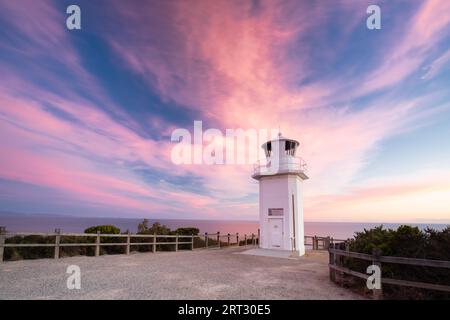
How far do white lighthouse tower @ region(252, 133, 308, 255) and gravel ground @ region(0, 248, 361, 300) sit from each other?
5.73 m

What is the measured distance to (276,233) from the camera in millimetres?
16219

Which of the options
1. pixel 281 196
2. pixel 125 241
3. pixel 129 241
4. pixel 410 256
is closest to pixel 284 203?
A: pixel 281 196

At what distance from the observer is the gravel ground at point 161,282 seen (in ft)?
20.1

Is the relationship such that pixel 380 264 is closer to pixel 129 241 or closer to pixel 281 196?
pixel 281 196

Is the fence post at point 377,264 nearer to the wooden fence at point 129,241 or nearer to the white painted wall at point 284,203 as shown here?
the wooden fence at point 129,241

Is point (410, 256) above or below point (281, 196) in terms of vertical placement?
below

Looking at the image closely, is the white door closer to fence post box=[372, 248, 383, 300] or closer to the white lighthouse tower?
the white lighthouse tower

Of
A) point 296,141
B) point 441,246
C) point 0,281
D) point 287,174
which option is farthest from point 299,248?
point 0,281

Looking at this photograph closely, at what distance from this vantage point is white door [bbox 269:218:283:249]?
52.6 feet

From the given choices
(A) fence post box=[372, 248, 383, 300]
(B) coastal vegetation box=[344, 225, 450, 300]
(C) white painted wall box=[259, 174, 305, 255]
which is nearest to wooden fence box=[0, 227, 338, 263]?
(C) white painted wall box=[259, 174, 305, 255]

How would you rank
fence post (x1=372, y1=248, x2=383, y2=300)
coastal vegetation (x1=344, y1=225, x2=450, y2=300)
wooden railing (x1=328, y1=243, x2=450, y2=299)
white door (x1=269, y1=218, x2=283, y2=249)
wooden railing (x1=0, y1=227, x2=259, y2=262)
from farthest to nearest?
white door (x1=269, y1=218, x2=283, y2=249)
wooden railing (x1=0, y1=227, x2=259, y2=262)
fence post (x1=372, y1=248, x2=383, y2=300)
coastal vegetation (x1=344, y1=225, x2=450, y2=300)
wooden railing (x1=328, y1=243, x2=450, y2=299)

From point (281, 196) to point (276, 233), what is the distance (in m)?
2.11

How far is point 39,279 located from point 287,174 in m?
12.3
